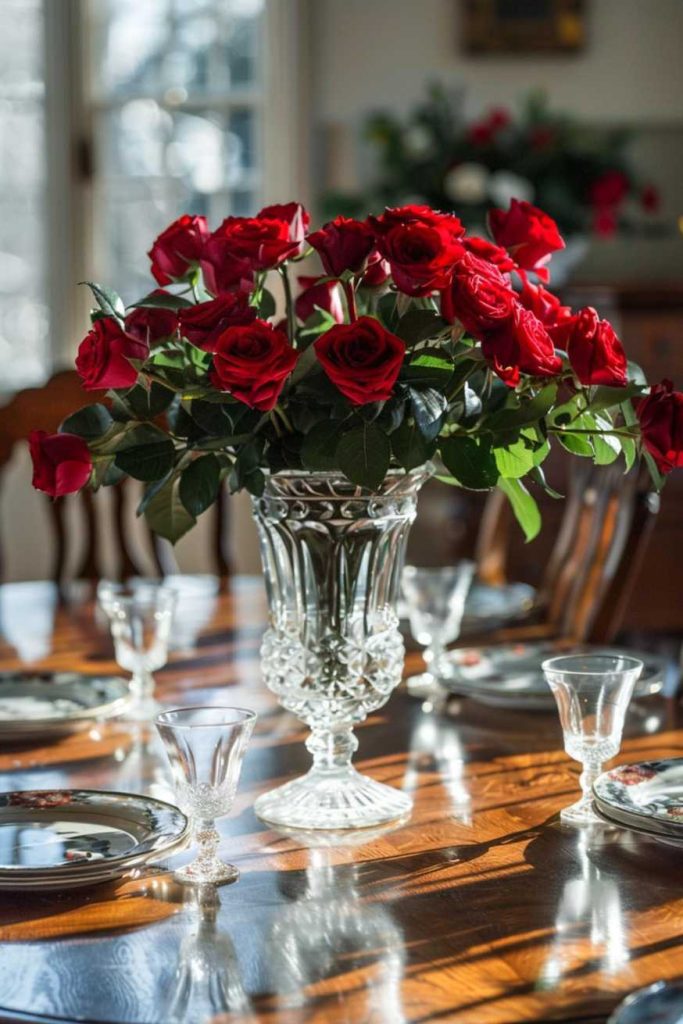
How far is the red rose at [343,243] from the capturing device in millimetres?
1056

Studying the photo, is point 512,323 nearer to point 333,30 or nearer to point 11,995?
point 11,995

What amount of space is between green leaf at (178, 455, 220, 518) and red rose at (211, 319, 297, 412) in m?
0.12

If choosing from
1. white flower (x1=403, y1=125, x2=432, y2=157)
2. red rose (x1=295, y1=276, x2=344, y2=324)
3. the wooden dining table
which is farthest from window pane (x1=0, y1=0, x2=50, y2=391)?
red rose (x1=295, y1=276, x2=344, y2=324)

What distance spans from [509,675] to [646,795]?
0.50m

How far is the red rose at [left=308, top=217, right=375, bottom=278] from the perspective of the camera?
106 centimetres

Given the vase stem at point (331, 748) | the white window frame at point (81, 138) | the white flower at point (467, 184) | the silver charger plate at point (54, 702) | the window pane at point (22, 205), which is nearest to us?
the vase stem at point (331, 748)

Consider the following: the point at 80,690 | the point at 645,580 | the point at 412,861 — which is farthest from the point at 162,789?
the point at 645,580

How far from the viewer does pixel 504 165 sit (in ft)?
12.8

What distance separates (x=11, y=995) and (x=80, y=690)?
0.77m

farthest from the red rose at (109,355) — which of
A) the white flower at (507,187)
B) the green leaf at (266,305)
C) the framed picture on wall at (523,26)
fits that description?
the framed picture on wall at (523,26)

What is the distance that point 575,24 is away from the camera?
4.07 metres

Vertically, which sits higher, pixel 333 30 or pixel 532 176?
pixel 333 30

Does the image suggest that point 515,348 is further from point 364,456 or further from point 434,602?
point 434,602

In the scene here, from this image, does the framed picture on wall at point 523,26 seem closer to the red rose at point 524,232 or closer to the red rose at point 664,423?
the red rose at point 524,232
